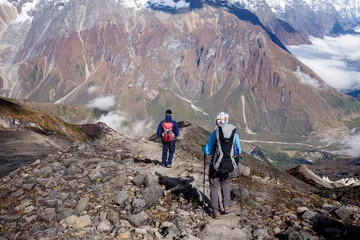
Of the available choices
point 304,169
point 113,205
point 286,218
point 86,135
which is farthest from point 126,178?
point 86,135

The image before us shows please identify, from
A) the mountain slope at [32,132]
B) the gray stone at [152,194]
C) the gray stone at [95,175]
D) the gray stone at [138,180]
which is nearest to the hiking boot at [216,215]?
the gray stone at [152,194]

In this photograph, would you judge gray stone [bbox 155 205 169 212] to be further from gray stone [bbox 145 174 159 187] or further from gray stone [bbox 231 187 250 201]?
gray stone [bbox 231 187 250 201]

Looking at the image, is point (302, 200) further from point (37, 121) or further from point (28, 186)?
point (37, 121)

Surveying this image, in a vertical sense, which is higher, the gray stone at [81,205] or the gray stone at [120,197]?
the gray stone at [81,205]

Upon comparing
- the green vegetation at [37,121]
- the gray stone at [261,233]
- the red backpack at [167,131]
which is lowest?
the green vegetation at [37,121]

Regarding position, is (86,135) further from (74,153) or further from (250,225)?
(250,225)

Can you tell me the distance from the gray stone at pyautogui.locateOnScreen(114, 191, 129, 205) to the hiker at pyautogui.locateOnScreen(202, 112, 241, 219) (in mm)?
4033

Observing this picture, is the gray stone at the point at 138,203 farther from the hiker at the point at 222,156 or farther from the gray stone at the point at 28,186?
the gray stone at the point at 28,186

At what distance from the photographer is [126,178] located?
1827cm

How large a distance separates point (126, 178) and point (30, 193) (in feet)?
15.9

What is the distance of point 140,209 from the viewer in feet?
47.7

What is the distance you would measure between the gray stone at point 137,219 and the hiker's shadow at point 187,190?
2.99m

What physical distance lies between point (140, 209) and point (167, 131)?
8.56 meters

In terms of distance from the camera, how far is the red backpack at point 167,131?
22.4m
